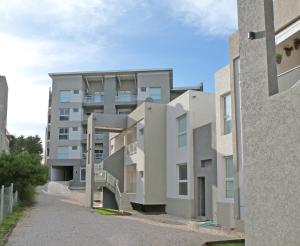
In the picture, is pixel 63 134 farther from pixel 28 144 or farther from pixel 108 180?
pixel 108 180

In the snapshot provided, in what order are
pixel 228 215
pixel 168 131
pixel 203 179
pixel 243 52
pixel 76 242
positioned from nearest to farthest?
pixel 243 52, pixel 76 242, pixel 228 215, pixel 203 179, pixel 168 131

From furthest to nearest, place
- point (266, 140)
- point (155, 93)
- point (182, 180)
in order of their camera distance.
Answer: point (155, 93)
point (182, 180)
point (266, 140)

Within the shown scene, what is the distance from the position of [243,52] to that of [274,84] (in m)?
1.24

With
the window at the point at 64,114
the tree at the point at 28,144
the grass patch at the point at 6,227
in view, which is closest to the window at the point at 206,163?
Result: the grass patch at the point at 6,227

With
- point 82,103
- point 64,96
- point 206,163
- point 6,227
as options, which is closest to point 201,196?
point 206,163

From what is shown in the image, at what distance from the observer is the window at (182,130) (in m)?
23.4

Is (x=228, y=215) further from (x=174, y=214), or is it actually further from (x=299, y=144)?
(x=299, y=144)

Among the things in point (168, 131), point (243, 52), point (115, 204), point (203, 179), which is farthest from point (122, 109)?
point (243, 52)

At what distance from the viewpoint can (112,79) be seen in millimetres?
59625

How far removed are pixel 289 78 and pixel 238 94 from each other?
6560 mm

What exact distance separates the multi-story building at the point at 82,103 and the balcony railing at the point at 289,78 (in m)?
48.3

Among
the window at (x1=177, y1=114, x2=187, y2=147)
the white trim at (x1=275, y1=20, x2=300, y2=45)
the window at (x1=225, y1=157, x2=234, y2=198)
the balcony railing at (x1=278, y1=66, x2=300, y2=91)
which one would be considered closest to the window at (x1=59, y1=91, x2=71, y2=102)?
the window at (x1=177, y1=114, x2=187, y2=147)

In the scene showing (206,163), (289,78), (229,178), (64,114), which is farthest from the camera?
(64,114)

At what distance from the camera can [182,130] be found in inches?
939
